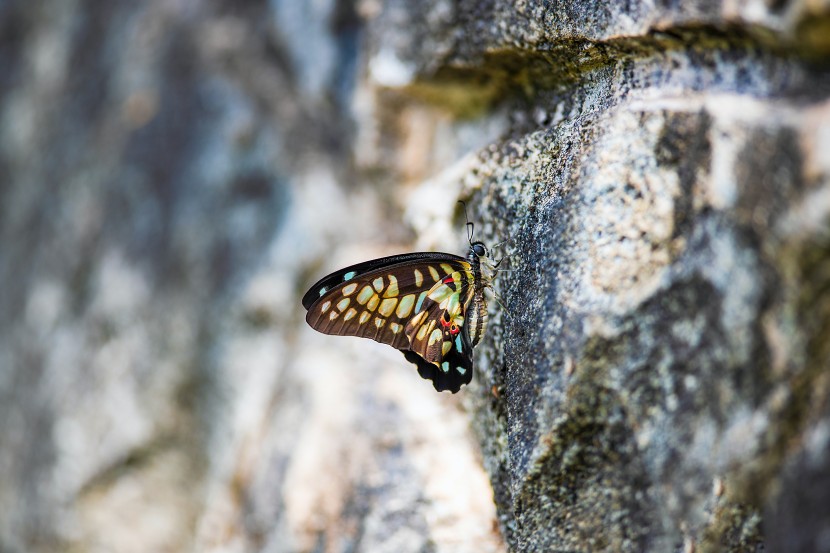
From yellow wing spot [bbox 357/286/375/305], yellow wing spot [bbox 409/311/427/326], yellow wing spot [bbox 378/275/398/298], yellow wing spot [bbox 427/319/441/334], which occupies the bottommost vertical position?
yellow wing spot [bbox 427/319/441/334]

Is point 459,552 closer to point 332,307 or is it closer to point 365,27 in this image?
point 332,307

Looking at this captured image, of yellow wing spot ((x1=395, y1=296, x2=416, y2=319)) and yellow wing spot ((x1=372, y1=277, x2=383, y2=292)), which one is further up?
yellow wing spot ((x1=372, y1=277, x2=383, y2=292))

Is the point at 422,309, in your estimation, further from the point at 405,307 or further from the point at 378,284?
the point at 378,284

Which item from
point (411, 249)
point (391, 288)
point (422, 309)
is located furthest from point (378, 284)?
point (411, 249)

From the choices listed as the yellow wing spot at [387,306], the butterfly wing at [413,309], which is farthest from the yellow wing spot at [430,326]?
the yellow wing spot at [387,306]

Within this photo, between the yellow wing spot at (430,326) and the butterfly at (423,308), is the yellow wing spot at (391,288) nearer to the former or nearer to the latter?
the butterfly at (423,308)

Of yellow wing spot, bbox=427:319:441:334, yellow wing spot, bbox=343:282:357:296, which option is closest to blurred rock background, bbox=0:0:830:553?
yellow wing spot, bbox=427:319:441:334

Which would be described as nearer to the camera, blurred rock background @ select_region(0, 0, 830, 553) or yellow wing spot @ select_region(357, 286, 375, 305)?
blurred rock background @ select_region(0, 0, 830, 553)

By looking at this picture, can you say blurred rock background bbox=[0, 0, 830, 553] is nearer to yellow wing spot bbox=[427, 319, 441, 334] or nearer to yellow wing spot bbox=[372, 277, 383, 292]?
yellow wing spot bbox=[427, 319, 441, 334]
